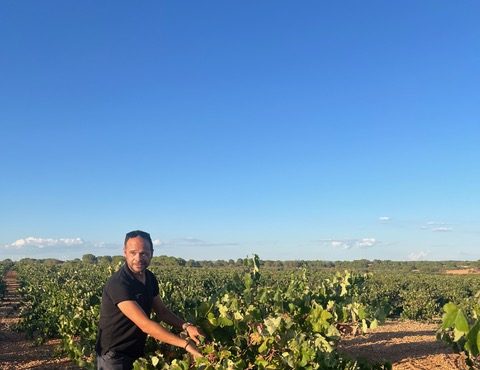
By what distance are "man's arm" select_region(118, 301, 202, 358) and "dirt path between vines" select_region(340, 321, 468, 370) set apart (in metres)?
6.75

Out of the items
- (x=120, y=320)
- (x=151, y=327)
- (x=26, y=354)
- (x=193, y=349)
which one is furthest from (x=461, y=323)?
(x=26, y=354)

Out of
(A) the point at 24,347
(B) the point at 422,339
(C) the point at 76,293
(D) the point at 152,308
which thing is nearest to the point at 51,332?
(A) the point at 24,347

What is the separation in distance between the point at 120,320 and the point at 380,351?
37.0 feet

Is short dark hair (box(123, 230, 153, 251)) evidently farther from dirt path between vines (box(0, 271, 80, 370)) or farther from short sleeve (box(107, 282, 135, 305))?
dirt path between vines (box(0, 271, 80, 370))

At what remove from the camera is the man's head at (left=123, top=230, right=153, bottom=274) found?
3.44 metres

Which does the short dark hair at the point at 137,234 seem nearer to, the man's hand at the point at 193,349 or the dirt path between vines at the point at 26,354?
the man's hand at the point at 193,349

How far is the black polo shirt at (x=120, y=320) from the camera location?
3.34 m

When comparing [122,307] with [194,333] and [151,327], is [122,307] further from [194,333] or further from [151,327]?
[194,333]

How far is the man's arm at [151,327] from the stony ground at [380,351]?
7.20 m

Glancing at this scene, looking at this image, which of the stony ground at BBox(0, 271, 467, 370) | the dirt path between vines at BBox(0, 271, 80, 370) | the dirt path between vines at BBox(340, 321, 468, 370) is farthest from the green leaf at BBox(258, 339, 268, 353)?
the dirt path between vines at BBox(0, 271, 80, 370)

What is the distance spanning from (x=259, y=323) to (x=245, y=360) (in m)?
0.28

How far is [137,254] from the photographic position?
Result: 11.3ft

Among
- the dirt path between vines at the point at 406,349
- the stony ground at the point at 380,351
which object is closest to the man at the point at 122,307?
the dirt path between vines at the point at 406,349

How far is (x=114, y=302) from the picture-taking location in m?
3.30
